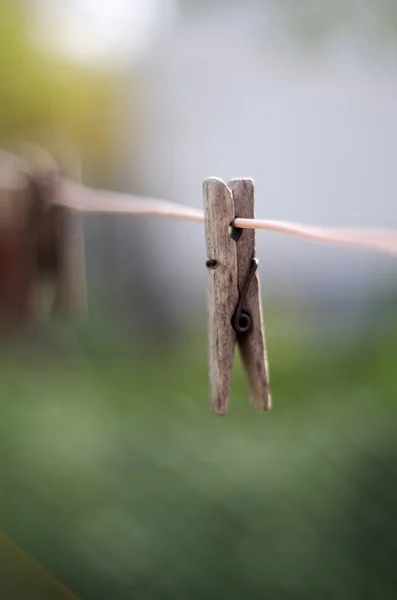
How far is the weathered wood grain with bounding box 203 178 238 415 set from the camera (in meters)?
0.89

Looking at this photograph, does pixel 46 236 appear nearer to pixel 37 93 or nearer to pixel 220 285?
pixel 220 285

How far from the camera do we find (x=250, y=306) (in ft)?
3.02

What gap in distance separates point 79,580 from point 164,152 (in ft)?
13.3

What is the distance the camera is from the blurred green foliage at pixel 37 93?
5078mm

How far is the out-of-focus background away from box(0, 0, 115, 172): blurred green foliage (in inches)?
0.6

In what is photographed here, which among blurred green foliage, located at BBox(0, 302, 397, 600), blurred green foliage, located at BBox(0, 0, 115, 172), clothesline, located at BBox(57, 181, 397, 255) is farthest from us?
blurred green foliage, located at BBox(0, 0, 115, 172)

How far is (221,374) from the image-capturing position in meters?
0.91

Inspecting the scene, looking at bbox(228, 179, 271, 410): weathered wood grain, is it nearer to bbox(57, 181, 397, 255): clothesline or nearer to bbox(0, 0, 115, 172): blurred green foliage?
bbox(57, 181, 397, 255): clothesline

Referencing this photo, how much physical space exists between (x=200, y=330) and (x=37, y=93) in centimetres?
200

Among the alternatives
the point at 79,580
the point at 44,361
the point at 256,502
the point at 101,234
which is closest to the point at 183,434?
the point at 256,502

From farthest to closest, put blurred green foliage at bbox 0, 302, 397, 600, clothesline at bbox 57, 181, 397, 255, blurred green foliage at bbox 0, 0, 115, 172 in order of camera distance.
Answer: blurred green foliage at bbox 0, 0, 115, 172 → blurred green foliage at bbox 0, 302, 397, 600 → clothesline at bbox 57, 181, 397, 255

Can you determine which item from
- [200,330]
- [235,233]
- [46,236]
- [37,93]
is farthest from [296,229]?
[37,93]

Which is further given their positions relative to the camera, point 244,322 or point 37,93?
point 37,93

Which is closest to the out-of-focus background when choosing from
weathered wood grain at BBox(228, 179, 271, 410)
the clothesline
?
the clothesline
